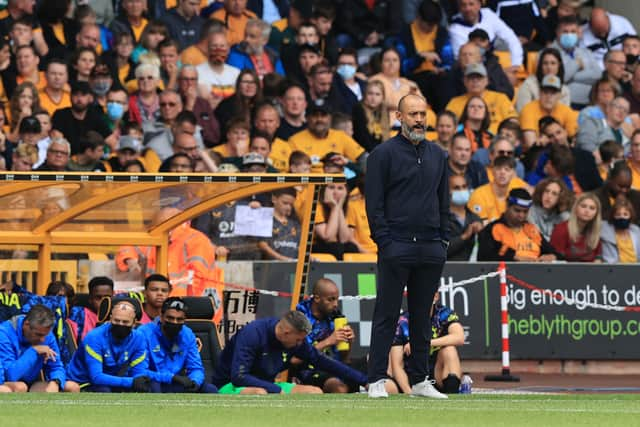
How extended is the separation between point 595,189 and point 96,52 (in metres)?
6.92

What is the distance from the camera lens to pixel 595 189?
74.9 ft

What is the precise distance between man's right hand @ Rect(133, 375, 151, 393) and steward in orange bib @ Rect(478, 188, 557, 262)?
7268mm

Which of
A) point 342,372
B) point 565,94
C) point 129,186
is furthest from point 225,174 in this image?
point 565,94

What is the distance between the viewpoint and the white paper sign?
1833 centimetres

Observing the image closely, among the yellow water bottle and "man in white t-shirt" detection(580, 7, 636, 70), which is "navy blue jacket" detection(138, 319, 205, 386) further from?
"man in white t-shirt" detection(580, 7, 636, 70)

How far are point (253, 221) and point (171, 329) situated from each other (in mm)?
3754

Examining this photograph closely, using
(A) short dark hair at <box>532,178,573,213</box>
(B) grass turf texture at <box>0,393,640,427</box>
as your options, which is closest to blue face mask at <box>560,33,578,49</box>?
(A) short dark hair at <box>532,178,573,213</box>

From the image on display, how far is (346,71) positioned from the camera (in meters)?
23.7

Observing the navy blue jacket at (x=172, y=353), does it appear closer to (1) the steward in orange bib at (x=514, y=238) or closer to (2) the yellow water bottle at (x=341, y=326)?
(2) the yellow water bottle at (x=341, y=326)

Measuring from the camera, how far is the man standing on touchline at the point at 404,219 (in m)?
11.9

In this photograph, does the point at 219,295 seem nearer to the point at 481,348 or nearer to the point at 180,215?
the point at 180,215

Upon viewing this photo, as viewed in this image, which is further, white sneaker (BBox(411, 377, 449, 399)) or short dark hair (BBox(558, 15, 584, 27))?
short dark hair (BBox(558, 15, 584, 27))

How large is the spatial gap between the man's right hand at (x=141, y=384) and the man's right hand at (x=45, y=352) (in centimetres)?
75

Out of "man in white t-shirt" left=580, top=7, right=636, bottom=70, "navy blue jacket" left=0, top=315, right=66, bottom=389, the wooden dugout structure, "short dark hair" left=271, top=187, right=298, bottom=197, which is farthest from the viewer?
"man in white t-shirt" left=580, top=7, right=636, bottom=70
